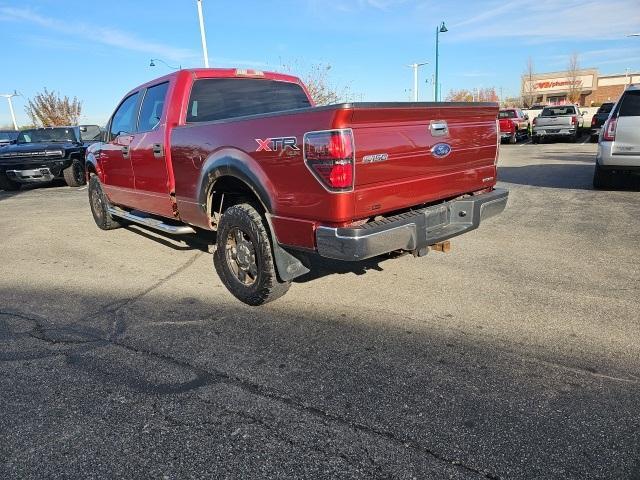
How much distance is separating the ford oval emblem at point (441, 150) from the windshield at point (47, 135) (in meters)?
13.6

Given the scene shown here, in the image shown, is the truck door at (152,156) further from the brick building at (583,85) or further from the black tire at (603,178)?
the brick building at (583,85)

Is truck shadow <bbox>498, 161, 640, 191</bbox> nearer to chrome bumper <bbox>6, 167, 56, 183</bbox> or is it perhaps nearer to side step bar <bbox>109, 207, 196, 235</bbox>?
side step bar <bbox>109, 207, 196, 235</bbox>

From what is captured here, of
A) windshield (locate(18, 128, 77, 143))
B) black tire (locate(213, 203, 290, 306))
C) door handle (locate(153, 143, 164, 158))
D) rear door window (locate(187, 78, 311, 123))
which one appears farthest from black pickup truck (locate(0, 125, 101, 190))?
black tire (locate(213, 203, 290, 306))

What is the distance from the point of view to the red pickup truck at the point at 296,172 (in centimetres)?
317

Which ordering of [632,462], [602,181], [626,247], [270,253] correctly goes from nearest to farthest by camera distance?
[632,462], [270,253], [626,247], [602,181]

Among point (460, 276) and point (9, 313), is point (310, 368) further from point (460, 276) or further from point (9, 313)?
point (9, 313)

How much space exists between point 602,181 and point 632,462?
802cm

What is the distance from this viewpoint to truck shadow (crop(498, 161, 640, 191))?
9453 millimetres

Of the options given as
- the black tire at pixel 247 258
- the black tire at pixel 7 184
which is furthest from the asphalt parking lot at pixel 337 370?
the black tire at pixel 7 184

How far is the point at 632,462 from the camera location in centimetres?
216

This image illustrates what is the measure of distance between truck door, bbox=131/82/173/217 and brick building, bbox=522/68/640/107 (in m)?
67.4

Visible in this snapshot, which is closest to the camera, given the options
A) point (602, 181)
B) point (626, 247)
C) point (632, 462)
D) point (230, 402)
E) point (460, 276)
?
point (632, 462)

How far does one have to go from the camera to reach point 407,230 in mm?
3404

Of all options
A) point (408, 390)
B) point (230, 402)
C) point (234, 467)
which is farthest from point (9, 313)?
point (408, 390)
